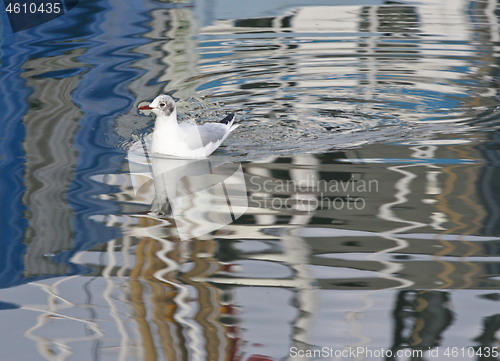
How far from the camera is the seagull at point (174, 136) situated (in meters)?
4.44

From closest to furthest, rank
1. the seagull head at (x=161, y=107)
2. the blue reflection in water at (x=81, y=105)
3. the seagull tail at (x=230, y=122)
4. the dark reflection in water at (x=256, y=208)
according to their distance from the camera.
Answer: the dark reflection in water at (x=256, y=208), the blue reflection in water at (x=81, y=105), the seagull head at (x=161, y=107), the seagull tail at (x=230, y=122)

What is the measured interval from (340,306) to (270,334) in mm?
401

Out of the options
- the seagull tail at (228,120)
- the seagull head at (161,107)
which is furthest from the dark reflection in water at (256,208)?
the seagull head at (161,107)

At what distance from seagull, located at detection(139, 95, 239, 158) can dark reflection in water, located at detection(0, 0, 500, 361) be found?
10 cm

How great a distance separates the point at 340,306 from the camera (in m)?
3.00

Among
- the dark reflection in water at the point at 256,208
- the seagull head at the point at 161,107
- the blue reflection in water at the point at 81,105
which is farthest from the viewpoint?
the seagull head at the point at 161,107

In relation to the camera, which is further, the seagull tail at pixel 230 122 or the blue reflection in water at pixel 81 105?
the seagull tail at pixel 230 122

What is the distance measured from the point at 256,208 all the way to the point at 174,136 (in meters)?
0.96

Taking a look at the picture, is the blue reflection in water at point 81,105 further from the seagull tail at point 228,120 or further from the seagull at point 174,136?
the seagull tail at point 228,120

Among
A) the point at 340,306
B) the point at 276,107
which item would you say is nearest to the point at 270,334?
the point at 340,306

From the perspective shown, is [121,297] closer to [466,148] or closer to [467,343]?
[467,343]

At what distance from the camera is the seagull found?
444cm

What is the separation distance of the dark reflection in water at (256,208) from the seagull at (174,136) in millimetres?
105

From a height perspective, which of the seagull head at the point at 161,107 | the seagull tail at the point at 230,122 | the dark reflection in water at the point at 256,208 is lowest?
the dark reflection in water at the point at 256,208
